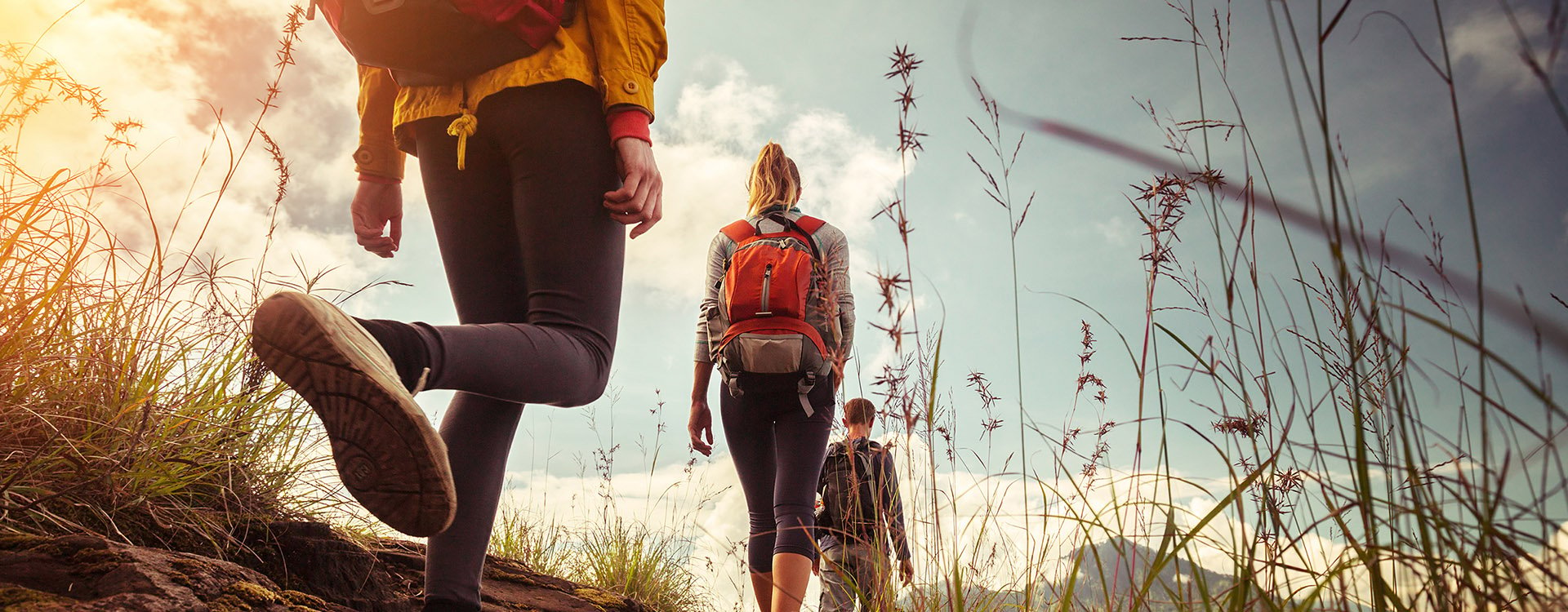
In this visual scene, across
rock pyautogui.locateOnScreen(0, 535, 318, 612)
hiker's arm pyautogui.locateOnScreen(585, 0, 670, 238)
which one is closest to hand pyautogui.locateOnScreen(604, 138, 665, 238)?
hiker's arm pyautogui.locateOnScreen(585, 0, 670, 238)

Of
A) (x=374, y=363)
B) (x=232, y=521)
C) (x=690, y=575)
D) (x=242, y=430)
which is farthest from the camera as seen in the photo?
(x=690, y=575)

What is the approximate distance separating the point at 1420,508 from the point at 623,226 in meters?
1.38

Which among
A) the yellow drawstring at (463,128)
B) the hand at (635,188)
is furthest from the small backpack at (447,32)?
the hand at (635,188)

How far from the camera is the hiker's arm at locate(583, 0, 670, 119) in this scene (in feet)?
5.47

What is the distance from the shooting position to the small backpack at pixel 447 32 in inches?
61.5

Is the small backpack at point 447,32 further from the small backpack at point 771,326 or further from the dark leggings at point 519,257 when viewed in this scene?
the small backpack at point 771,326

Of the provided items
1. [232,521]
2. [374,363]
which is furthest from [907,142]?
[232,521]

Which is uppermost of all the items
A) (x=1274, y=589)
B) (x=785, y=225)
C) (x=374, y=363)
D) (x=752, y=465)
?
(x=785, y=225)

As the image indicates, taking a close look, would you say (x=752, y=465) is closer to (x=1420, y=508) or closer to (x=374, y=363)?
(x=374, y=363)

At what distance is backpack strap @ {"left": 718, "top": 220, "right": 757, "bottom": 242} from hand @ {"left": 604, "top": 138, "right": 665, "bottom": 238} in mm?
1849

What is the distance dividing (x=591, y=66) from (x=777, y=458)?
72.4 inches

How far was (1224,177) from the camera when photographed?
1.45 meters

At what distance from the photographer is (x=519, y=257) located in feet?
5.74

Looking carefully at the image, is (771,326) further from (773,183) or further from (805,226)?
(773,183)
